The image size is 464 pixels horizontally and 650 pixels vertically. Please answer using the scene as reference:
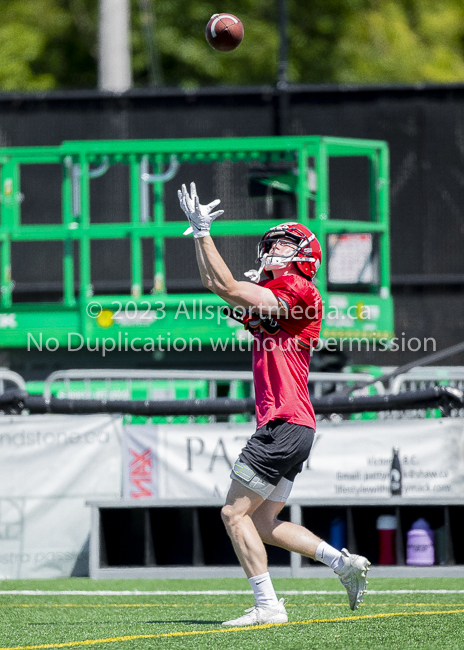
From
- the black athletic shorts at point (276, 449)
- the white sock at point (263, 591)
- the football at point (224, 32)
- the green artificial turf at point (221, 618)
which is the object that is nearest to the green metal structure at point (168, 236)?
the football at point (224, 32)

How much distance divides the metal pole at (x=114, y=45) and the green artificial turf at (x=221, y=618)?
12198mm

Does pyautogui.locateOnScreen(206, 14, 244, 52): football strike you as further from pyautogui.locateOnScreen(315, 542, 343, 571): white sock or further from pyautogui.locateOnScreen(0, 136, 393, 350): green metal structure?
pyautogui.locateOnScreen(315, 542, 343, 571): white sock

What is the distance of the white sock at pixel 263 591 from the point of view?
614cm

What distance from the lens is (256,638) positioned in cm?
557

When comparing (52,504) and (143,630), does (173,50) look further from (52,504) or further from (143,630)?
(143,630)

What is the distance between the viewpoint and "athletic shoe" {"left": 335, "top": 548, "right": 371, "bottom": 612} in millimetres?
6086

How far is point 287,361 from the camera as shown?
20.4 feet

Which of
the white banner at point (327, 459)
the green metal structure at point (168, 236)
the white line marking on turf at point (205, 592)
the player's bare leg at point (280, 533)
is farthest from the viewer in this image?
the green metal structure at point (168, 236)

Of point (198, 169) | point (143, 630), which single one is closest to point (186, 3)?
point (198, 169)

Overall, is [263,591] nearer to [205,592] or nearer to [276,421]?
[276,421]

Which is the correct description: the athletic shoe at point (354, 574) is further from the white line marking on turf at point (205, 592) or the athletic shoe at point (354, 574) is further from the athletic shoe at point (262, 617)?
the white line marking on turf at point (205, 592)

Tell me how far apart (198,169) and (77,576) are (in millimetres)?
7006

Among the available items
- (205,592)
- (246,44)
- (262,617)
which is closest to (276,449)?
(262,617)

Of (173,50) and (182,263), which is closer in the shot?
(182,263)
